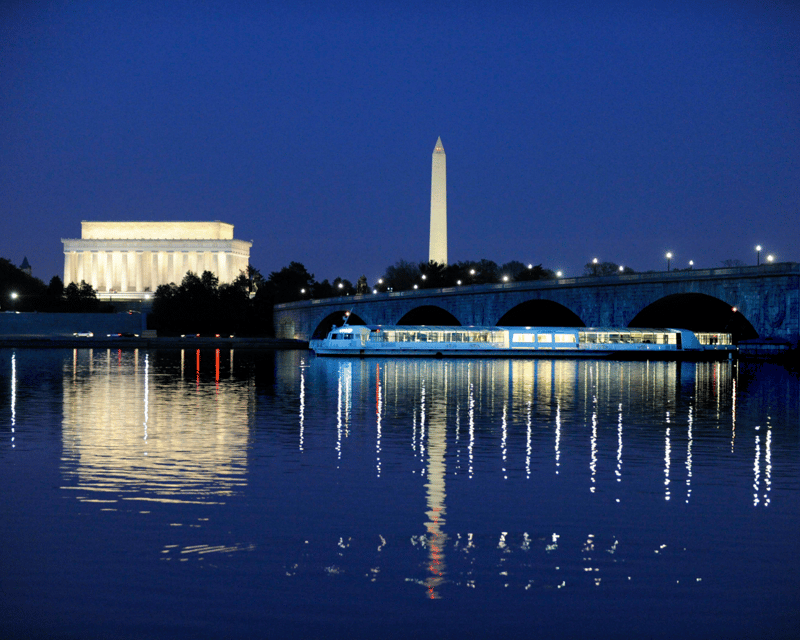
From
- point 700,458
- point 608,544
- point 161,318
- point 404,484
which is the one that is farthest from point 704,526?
point 161,318

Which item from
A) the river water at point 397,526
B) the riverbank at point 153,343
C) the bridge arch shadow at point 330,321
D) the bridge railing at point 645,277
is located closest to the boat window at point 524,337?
the bridge railing at point 645,277

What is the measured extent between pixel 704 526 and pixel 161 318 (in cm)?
18096

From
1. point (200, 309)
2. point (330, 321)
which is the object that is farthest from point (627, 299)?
point (200, 309)

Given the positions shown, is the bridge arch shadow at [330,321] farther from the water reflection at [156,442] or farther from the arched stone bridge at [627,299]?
the water reflection at [156,442]

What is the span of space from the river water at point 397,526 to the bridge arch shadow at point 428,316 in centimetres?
11141

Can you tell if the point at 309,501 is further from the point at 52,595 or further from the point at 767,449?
the point at 767,449

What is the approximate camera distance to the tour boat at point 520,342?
341 ft

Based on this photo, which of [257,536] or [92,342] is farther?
[92,342]

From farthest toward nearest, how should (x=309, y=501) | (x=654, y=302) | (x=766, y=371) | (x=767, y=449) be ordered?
(x=654, y=302)
(x=766, y=371)
(x=767, y=449)
(x=309, y=501)

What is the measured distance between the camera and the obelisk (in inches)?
7574

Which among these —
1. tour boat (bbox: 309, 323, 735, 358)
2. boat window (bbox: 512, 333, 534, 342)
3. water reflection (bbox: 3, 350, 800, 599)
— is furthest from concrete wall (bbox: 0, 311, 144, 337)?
water reflection (bbox: 3, 350, 800, 599)

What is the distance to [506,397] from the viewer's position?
45.7 m

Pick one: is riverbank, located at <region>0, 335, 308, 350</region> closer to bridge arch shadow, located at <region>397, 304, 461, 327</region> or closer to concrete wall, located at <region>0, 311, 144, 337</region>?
bridge arch shadow, located at <region>397, 304, 461, 327</region>

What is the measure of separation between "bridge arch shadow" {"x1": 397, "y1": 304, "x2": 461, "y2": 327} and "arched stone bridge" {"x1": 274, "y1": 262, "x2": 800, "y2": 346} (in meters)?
0.32
